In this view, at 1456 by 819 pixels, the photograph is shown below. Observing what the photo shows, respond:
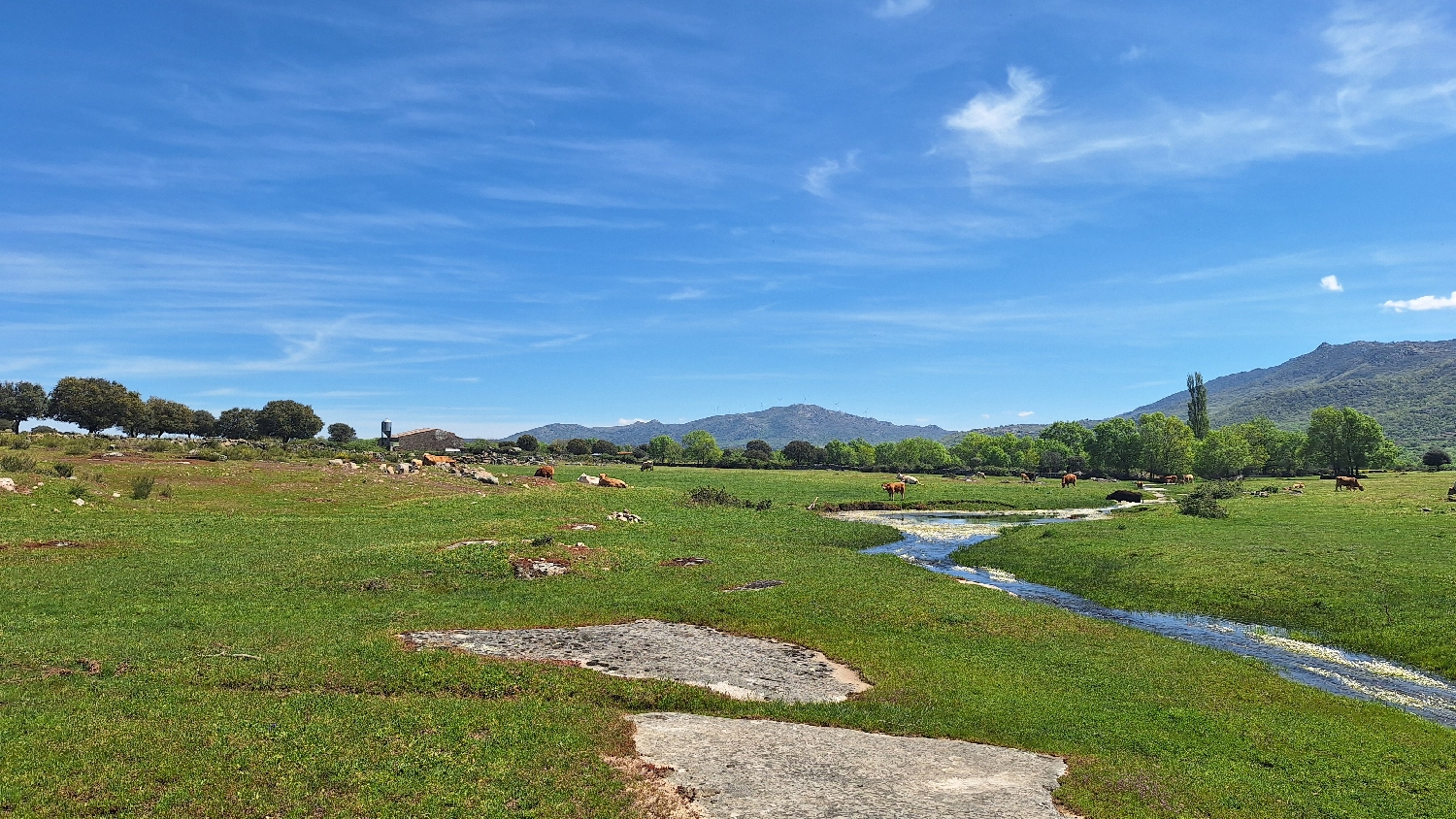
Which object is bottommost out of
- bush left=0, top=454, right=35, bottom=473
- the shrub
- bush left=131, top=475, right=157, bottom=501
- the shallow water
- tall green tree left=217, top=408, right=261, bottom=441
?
the shallow water

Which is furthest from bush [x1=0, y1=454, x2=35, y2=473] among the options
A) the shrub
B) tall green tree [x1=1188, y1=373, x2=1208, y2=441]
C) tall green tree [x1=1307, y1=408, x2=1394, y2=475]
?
tall green tree [x1=1188, y1=373, x2=1208, y2=441]

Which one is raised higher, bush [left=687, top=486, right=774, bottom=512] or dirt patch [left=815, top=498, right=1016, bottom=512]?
bush [left=687, top=486, right=774, bottom=512]

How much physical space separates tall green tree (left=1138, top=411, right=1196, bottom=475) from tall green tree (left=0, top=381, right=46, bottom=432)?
215605 mm

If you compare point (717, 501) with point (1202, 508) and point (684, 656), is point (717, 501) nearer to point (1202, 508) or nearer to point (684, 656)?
point (1202, 508)

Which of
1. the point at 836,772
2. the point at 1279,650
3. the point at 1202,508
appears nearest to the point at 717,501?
the point at 1202,508

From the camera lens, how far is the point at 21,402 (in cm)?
12694

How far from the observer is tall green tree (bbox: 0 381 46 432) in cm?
12681

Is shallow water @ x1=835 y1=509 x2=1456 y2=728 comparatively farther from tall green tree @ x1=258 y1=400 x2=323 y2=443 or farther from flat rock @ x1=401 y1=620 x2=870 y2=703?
tall green tree @ x1=258 y1=400 x2=323 y2=443

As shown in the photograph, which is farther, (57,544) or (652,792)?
(57,544)

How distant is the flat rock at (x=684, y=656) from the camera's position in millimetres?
22469

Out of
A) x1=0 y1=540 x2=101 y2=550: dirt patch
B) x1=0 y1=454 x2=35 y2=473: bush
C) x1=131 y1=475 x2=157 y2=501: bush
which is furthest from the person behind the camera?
x1=131 y1=475 x2=157 y2=501: bush

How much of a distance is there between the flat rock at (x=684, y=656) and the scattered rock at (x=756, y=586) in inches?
293

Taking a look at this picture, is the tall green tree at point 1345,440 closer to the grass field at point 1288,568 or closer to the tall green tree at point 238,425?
the grass field at point 1288,568

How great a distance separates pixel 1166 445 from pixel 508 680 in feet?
548
